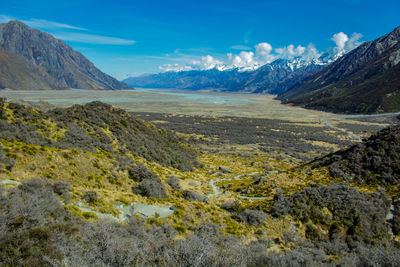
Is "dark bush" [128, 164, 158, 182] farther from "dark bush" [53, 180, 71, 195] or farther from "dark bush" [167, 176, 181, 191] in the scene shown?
"dark bush" [53, 180, 71, 195]

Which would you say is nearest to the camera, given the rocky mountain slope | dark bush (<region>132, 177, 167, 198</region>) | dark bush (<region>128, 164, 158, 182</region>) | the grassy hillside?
the grassy hillside

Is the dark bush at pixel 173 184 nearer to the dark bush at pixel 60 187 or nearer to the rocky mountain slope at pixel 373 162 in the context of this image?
the dark bush at pixel 60 187

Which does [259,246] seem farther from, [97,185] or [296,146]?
[296,146]

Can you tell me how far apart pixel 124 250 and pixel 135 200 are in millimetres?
6989

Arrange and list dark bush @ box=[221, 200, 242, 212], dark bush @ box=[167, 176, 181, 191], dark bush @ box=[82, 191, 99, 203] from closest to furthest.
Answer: dark bush @ box=[82, 191, 99, 203]
dark bush @ box=[221, 200, 242, 212]
dark bush @ box=[167, 176, 181, 191]

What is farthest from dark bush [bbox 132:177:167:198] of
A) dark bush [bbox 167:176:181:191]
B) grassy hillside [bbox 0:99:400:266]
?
dark bush [bbox 167:176:181:191]

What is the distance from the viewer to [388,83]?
17450 cm

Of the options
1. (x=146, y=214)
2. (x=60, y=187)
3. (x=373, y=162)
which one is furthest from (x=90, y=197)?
(x=373, y=162)

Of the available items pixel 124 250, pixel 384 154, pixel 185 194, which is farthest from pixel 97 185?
pixel 384 154

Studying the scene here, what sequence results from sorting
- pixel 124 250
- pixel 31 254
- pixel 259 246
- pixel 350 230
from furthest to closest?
pixel 350 230 < pixel 259 246 < pixel 124 250 < pixel 31 254

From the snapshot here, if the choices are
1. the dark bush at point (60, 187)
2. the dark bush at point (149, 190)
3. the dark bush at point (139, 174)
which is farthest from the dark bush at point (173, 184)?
the dark bush at point (60, 187)

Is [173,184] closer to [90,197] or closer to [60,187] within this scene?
[90,197]

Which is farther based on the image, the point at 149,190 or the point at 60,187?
the point at 149,190

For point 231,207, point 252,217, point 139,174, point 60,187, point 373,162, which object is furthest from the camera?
point 373,162
